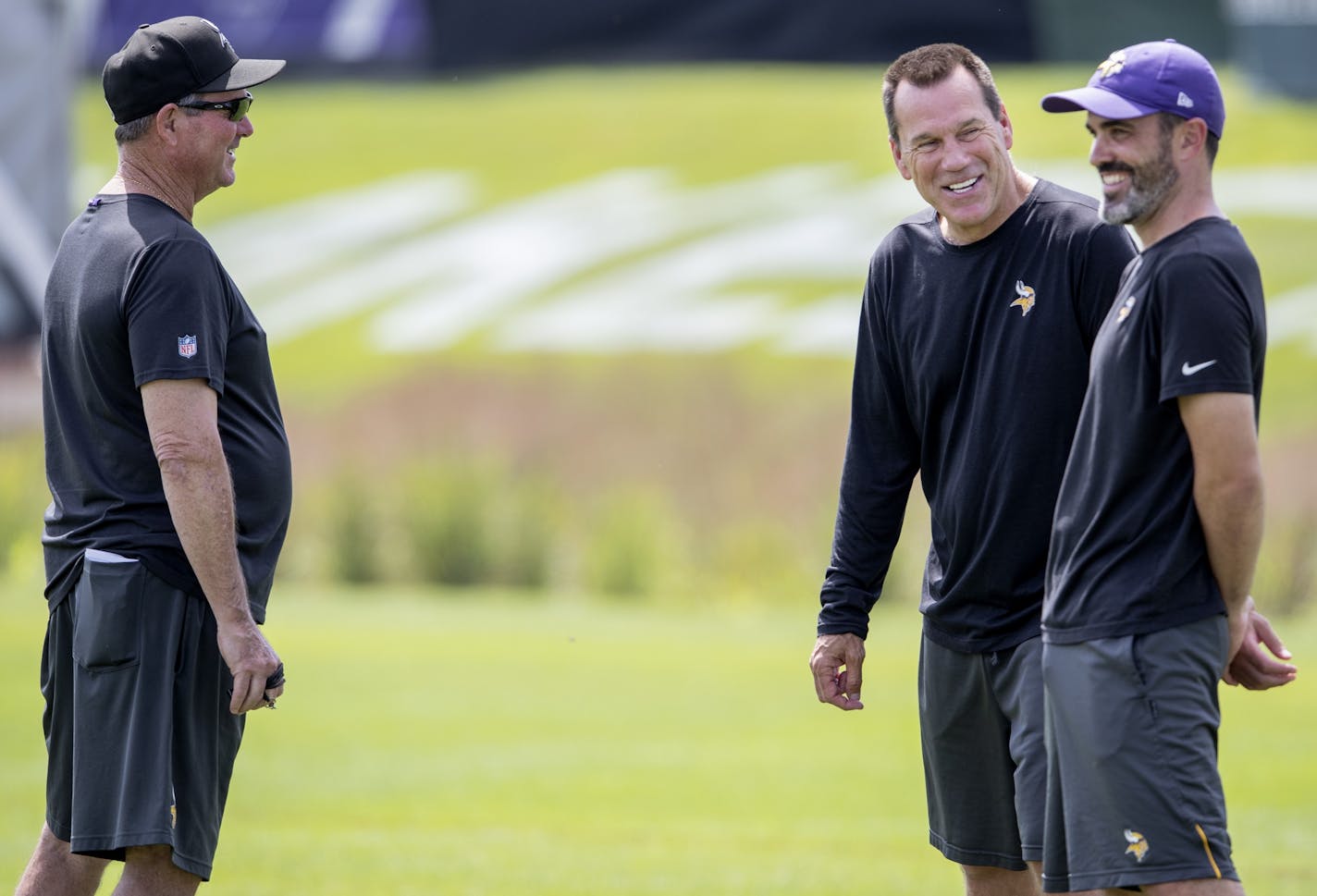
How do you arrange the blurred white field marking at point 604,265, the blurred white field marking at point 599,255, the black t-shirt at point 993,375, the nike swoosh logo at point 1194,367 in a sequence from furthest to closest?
1. the blurred white field marking at point 604,265
2. the blurred white field marking at point 599,255
3. the black t-shirt at point 993,375
4. the nike swoosh logo at point 1194,367

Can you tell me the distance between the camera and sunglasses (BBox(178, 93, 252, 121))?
3365mm

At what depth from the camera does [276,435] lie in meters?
3.48

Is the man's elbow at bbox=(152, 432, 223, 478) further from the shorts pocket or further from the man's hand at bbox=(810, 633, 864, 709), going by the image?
the man's hand at bbox=(810, 633, 864, 709)

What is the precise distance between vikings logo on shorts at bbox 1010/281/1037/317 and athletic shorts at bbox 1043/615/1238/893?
2.37 feet

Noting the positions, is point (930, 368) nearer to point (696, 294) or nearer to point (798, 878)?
point (798, 878)

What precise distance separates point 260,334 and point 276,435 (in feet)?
0.69

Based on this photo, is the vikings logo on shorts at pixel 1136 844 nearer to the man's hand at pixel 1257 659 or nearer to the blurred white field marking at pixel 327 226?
the man's hand at pixel 1257 659

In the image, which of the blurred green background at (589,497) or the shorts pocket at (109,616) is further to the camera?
the blurred green background at (589,497)

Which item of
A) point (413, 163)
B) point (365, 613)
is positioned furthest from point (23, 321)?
point (413, 163)

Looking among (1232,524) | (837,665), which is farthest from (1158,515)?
(837,665)

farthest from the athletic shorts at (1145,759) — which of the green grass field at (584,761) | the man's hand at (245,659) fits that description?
the green grass field at (584,761)

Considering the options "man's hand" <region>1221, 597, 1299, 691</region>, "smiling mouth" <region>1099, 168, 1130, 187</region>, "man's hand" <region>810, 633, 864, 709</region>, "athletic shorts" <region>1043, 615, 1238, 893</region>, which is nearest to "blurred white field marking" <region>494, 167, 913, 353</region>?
"man's hand" <region>810, 633, 864, 709</region>

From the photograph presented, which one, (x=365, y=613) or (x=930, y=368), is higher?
(x=930, y=368)

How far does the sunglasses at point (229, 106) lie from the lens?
3.37 meters
